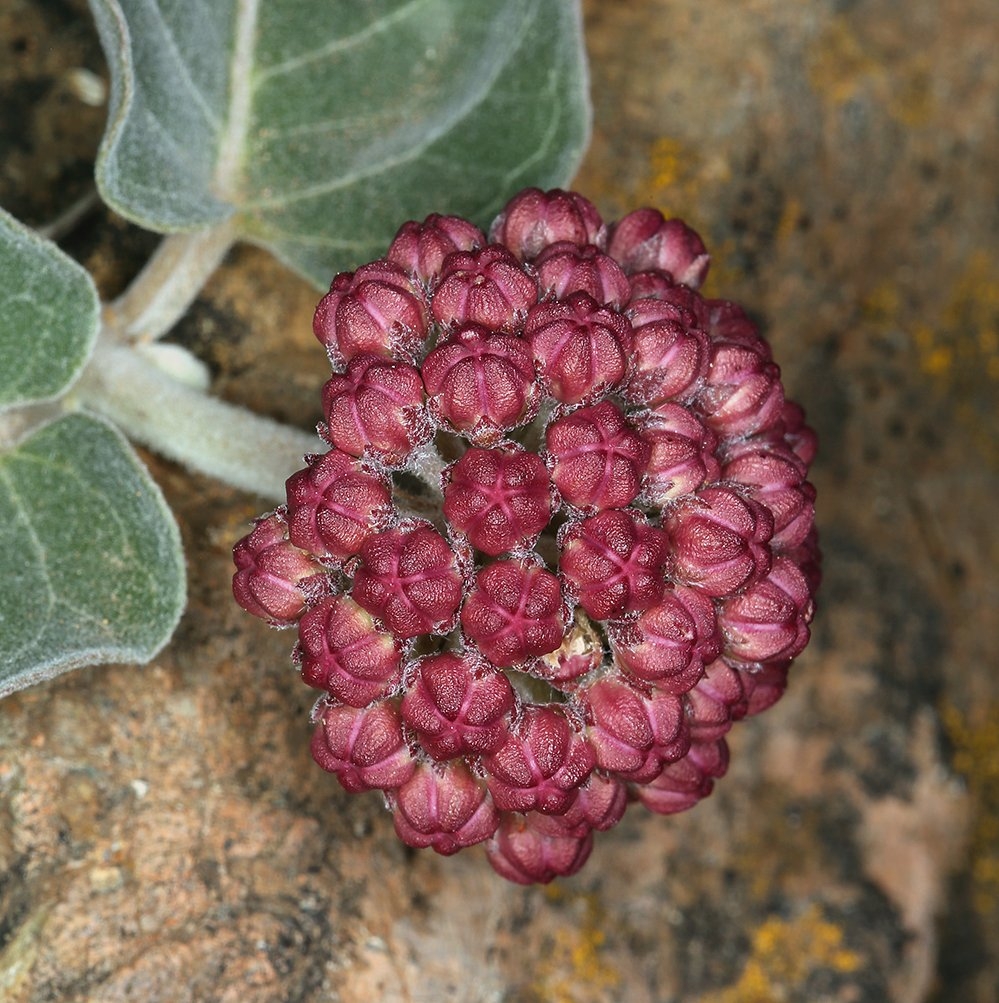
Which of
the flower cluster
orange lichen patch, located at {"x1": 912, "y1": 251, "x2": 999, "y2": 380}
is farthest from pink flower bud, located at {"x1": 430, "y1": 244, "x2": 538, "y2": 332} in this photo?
orange lichen patch, located at {"x1": 912, "y1": 251, "x2": 999, "y2": 380}

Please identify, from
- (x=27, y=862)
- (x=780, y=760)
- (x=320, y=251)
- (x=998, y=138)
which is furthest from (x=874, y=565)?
(x=27, y=862)

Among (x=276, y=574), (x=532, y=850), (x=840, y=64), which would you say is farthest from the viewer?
(x=840, y=64)

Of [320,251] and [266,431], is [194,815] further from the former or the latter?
[320,251]

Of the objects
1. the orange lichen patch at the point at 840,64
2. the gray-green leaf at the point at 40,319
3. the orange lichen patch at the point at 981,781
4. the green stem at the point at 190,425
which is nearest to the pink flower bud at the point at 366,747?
the green stem at the point at 190,425

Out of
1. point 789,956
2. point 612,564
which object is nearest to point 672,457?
point 612,564

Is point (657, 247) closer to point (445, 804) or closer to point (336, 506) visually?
point (336, 506)
